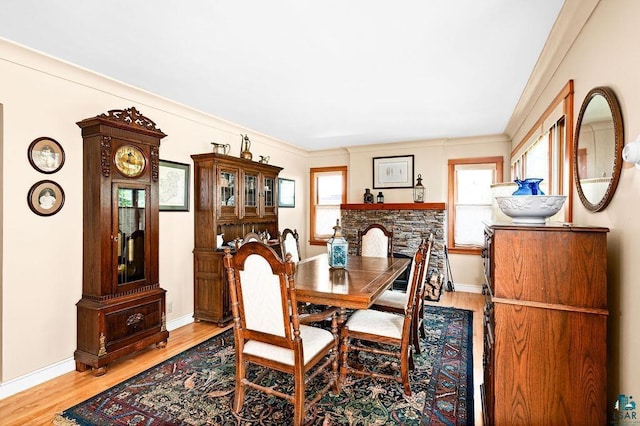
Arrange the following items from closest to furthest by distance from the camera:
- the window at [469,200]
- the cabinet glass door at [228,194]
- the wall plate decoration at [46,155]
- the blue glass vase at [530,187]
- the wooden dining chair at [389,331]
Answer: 1. the blue glass vase at [530,187]
2. the wooden dining chair at [389,331]
3. the wall plate decoration at [46,155]
4. the cabinet glass door at [228,194]
5. the window at [469,200]

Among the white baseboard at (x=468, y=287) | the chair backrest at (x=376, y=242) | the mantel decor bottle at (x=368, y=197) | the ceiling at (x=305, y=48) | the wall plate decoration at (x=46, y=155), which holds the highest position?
the ceiling at (x=305, y=48)

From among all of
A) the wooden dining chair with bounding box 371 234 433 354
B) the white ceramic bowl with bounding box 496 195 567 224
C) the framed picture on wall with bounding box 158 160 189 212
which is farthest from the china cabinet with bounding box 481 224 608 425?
the framed picture on wall with bounding box 158 160 189 212

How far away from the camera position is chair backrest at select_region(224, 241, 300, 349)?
191 cm

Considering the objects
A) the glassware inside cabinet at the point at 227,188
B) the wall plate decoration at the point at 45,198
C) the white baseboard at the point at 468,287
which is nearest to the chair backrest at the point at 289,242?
the glassware inside cabinet at the point at 227,188

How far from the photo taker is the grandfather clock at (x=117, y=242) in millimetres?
2768

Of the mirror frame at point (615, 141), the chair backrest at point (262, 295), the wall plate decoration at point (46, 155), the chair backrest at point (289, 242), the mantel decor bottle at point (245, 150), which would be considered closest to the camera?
the mirror frame at point (615, 141)

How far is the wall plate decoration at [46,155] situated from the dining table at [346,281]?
2221mm

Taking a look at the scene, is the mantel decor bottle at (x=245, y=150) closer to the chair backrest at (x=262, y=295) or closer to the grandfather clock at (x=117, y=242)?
the grandfather clock at (x=117, y=242)

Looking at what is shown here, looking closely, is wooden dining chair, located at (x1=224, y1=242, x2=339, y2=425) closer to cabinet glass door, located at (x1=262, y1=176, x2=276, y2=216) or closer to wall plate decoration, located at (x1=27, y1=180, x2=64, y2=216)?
wall plate decoration, located at (x1=27, y1=180, x2=64, y2=216)

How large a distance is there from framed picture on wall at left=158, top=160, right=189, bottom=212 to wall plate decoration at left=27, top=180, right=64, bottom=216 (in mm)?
977

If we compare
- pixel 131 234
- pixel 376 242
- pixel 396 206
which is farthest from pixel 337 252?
pixel 396 206

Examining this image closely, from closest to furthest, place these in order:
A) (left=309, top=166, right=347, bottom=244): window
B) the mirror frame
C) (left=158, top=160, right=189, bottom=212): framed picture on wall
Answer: the mirror frame
(left=158, top=160, right=189, bottom=212): framed picture on wall
(left=309, top=166, right=347, bottom=244): window

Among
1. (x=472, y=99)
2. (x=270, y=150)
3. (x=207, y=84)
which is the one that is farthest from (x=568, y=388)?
(x=270, y=150)

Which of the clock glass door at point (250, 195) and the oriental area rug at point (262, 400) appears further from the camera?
the clock glass door at point (250, 195)
